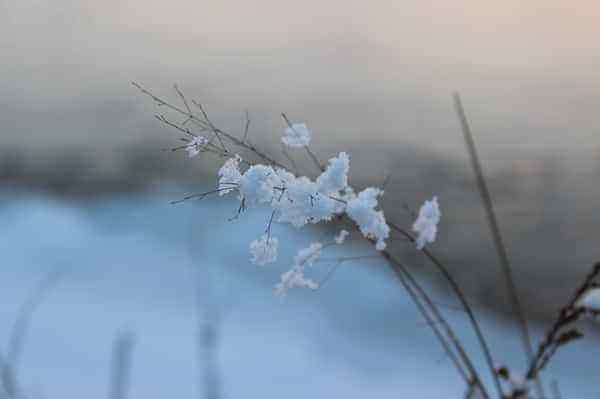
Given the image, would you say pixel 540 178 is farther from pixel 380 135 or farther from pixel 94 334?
pixel 94 334

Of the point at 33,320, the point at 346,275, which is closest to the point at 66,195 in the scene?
the point at 33,320

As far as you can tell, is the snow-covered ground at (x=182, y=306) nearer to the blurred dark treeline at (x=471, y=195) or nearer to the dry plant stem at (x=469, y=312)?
the blurred dark treeline at (x=471, y=195)

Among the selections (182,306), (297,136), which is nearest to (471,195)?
(182,306)

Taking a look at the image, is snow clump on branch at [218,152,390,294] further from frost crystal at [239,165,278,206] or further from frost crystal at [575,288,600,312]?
frost crystal at [575,288,600,312]

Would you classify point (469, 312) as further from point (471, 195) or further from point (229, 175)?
point (471, 195)

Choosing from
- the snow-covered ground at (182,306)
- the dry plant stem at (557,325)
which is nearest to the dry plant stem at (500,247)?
the dry plant stem at (557,325)

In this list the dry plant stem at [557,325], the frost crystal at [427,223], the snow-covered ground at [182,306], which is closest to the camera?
the dry plant stem at [557,325]

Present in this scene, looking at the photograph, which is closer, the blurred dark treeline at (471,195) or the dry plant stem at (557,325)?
the dry plant stem at (557,325)

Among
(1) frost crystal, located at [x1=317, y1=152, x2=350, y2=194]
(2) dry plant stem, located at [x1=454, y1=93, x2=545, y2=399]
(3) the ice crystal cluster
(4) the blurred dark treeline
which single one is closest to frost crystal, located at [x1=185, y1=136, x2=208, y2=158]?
(3) the ice crystal cluster
